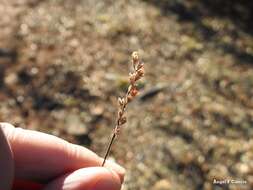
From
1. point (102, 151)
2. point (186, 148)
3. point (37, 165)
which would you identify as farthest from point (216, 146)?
point (37, 165)

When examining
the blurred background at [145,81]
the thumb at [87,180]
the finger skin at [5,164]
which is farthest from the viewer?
the blurred background at [145,81]

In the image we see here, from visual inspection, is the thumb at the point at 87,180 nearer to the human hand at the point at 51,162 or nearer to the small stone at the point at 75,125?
the human hand at the point at 51,162

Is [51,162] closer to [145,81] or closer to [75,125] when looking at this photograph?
[75,125]

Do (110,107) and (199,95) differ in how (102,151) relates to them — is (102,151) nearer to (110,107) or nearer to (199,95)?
(110,107)

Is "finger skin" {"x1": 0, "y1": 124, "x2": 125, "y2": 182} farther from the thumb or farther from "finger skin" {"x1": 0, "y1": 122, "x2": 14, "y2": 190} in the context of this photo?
"finger skin" {"x1": 0, "y1": 122, "x2": 14, "y2": 190}

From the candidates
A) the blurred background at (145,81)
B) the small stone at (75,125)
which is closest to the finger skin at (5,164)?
the blurred background at (145,81)

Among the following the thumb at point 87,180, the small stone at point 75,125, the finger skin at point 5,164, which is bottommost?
the small stone at point 75,125

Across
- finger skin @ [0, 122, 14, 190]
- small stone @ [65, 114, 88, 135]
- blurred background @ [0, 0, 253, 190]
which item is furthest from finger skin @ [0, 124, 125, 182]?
small stone @ [65, 114, 88, 135]
